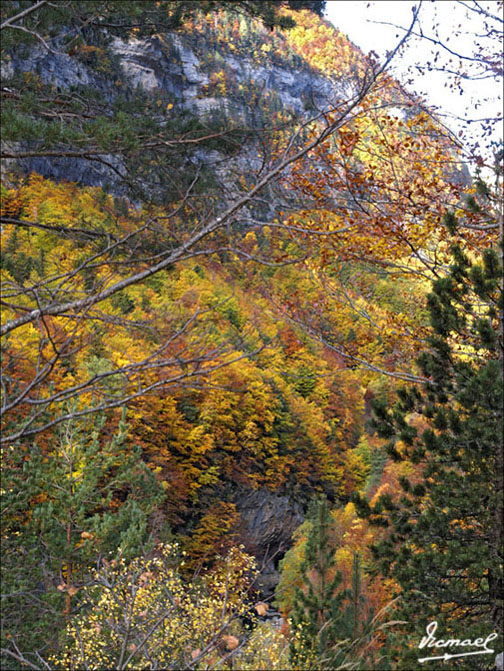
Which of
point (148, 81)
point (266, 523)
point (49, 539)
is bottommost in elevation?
point (266, 523)

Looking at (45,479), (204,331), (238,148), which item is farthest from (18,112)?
(45,479)

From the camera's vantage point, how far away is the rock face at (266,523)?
2333 centimetres

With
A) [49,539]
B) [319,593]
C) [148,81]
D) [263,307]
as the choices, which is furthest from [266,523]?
[148,81]

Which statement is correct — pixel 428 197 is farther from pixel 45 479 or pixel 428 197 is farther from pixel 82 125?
pixel 45 479

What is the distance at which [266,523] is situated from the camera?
24.8m

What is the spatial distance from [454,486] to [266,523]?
2161 centimetres

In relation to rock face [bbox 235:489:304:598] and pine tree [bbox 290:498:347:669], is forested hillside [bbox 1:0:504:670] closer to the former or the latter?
pine tree [bbox 290:498:347:669]

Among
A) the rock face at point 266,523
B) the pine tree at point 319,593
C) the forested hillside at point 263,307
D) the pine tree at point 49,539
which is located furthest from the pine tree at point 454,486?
the rock face at point 266,523

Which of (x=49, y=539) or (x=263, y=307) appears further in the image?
(x=49, y=539)

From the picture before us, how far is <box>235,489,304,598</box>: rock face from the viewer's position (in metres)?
23.3

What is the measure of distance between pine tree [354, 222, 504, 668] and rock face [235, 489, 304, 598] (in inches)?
740

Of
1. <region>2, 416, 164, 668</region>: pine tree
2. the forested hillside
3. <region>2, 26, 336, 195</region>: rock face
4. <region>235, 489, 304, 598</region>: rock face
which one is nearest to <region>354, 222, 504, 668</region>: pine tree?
the forested hillside

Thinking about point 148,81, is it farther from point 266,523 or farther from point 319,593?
point 319,593

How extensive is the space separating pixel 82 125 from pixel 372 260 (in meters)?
3.02
